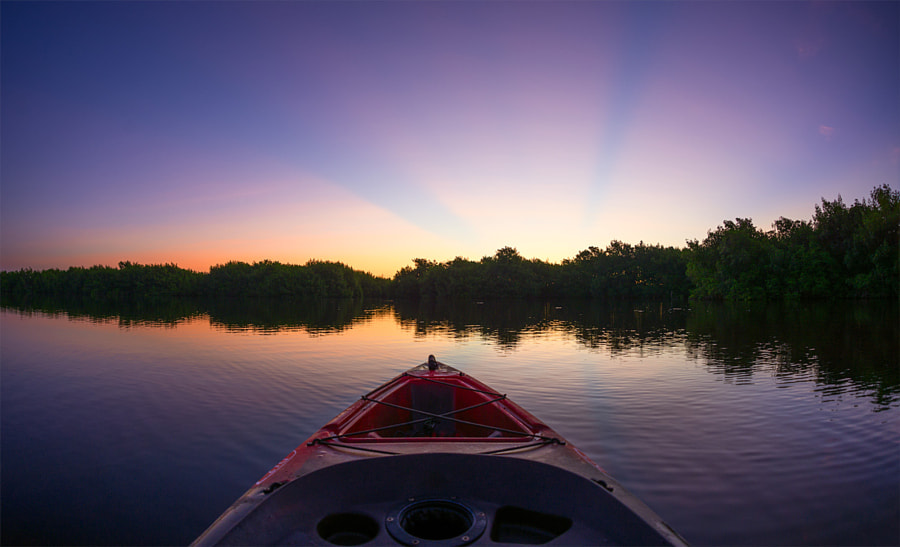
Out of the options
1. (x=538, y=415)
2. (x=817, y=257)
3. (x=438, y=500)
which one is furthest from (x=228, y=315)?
(x=817, y=257)

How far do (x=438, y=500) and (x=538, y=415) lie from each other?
5075mm

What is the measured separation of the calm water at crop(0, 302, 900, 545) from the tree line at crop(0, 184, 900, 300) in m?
43.9

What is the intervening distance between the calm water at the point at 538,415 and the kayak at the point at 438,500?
1.96m

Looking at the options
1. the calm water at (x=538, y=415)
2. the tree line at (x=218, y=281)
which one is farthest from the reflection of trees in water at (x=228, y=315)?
the tree line at (x=218, y=281)

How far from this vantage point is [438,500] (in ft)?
9.76

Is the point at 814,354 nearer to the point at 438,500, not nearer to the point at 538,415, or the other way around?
the point at 538,415

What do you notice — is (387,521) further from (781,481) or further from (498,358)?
(498,358)

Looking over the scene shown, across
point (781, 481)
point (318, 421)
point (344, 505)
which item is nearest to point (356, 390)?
point (318, 421)

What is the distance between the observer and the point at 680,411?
7.65 m

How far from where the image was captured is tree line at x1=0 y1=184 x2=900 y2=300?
47562 mm

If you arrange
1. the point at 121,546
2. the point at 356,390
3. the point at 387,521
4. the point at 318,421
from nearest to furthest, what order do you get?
the point at 387,521
the point at 121,546
the point at 318,421
the point at 356,390

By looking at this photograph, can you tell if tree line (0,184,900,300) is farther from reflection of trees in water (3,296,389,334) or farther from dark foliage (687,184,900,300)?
reflection of trees in water (3,296,389,334)

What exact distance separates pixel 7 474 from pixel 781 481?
31.2 feet

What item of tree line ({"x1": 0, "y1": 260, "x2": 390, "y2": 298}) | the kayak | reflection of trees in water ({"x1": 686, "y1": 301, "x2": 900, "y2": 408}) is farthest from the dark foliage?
tree line ({"x1": 0, "y1": 260, "x2": 390, "y2": 298})
